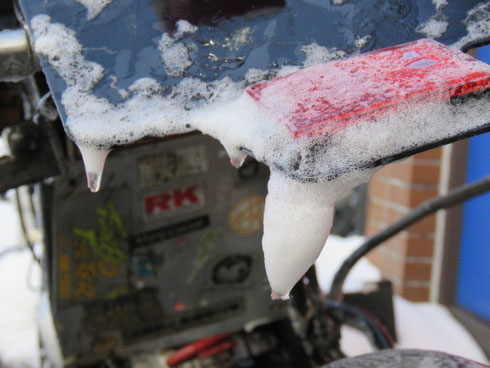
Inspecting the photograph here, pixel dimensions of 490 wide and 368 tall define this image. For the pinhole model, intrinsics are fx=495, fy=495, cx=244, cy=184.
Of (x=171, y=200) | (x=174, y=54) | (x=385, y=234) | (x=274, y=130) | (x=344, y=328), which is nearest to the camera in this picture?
(x=274, y=130)

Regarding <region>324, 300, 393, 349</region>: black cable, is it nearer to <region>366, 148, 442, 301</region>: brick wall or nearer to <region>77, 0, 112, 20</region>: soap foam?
<region>366, 148, 442, 301</region>: brick wall

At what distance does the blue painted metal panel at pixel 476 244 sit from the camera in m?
2.10

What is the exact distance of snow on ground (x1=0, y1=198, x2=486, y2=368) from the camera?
2.04 meters

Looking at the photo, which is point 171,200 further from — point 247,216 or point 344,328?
point 344,328

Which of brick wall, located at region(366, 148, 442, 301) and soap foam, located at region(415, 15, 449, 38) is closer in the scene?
soap foam, located at region(415, 15, 449, 38)

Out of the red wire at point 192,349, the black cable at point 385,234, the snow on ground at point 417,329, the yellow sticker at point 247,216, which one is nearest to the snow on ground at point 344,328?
the snow on ground at point 417,329

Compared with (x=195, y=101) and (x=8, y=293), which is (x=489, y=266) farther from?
(x=8, y=293)

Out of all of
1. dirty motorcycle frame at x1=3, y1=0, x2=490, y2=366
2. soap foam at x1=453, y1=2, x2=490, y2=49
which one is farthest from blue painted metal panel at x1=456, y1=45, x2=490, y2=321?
soap foam at x1=453, y1=2, x2=490, y2=49

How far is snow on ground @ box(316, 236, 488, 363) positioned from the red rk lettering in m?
1.01

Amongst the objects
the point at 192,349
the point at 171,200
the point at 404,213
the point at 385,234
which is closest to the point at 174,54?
the point at 171,200

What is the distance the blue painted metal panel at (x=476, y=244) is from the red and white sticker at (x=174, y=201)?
52.7 inches

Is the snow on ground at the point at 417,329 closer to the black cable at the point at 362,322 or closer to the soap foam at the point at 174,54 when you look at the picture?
the black cable at the point at 362,322

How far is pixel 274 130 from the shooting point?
517 millimetres

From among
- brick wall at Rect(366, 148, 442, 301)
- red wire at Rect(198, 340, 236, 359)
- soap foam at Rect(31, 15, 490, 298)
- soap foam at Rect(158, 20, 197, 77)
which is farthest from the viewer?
brick wall at Rect(366, 148, 442, 301)
